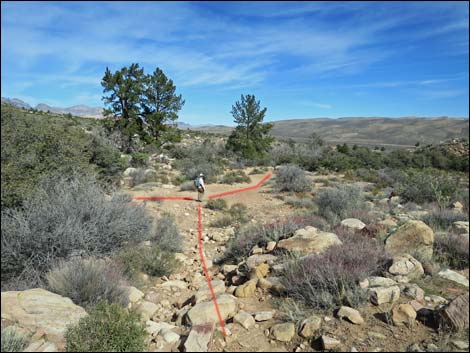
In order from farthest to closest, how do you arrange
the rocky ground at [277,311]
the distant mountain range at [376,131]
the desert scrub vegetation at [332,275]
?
1. the distant mountain range at [376,131]
2. the desert scrub vegetation at [332,275]
3. the rocky ground at [277,311]

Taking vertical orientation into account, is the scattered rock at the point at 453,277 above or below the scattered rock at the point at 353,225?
below

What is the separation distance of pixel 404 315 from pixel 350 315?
1.94 ft

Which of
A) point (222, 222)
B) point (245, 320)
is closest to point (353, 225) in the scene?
point (222, 222)

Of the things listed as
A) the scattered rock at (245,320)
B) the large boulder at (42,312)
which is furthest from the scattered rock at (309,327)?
the large boulder at (42,312)

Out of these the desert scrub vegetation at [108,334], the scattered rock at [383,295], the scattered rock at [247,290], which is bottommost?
the scattered rock at [247,290]

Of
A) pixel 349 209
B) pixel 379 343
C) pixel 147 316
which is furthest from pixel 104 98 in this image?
pixel 379 343

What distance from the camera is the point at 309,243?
5297mm

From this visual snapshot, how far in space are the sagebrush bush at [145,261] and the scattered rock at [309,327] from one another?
9.98 ft

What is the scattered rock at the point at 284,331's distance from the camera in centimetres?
327

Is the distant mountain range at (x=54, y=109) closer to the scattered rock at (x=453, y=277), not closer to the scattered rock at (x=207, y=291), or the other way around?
the scattered rock at (x=207, y=291)

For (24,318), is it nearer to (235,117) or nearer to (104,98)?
(235,117)

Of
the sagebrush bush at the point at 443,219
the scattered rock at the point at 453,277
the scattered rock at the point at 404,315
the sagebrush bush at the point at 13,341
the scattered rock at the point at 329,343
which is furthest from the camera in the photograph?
the sagebrush bush at the point at 443,219

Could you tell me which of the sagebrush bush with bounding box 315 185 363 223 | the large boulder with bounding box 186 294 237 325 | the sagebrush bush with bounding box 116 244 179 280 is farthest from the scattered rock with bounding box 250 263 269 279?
the sagebrush bush with bounding box 315 185 363 223

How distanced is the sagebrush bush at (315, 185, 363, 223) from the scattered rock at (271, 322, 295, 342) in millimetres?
5188
